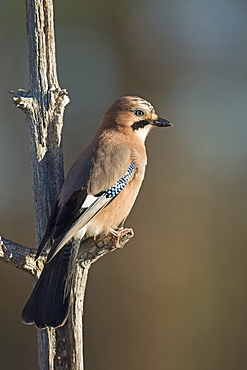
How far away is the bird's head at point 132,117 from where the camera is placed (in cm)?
344

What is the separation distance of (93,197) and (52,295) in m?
0.54

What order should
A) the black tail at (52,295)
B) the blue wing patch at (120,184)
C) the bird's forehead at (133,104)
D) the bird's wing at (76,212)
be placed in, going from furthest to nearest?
the bird's forehead at (133,104), the blue wing patch at (120,184), the bird's wing at (76,212), the black tail at (52,295)

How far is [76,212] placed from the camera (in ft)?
9.30

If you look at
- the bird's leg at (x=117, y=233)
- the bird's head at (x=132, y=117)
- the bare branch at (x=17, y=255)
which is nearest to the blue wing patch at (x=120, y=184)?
the bird's leg at (x=117, y=233)

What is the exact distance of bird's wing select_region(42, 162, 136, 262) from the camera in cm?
271

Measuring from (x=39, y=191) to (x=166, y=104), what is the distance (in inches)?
128

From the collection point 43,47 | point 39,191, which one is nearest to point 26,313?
point 39,191

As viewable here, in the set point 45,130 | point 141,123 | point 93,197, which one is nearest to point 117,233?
point 93,197

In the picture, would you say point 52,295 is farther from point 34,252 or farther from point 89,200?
point 89,200

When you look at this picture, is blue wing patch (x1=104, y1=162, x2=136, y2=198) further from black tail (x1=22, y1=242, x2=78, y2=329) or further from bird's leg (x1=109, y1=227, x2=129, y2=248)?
black tail (x1=22, y1=242, x2=78, y2=329)

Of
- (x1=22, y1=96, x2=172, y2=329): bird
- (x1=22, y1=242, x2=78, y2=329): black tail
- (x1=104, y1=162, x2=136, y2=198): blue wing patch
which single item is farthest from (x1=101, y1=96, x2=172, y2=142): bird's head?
(x1=22, y1=242, x2=78, y2=329): black tail

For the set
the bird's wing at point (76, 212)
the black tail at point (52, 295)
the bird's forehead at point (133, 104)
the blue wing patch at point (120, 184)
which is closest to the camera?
the black tail at point (52, 295)

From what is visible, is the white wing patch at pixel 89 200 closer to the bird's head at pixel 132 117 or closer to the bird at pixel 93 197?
the bird at pixel 93 197

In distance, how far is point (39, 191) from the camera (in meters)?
2.85
